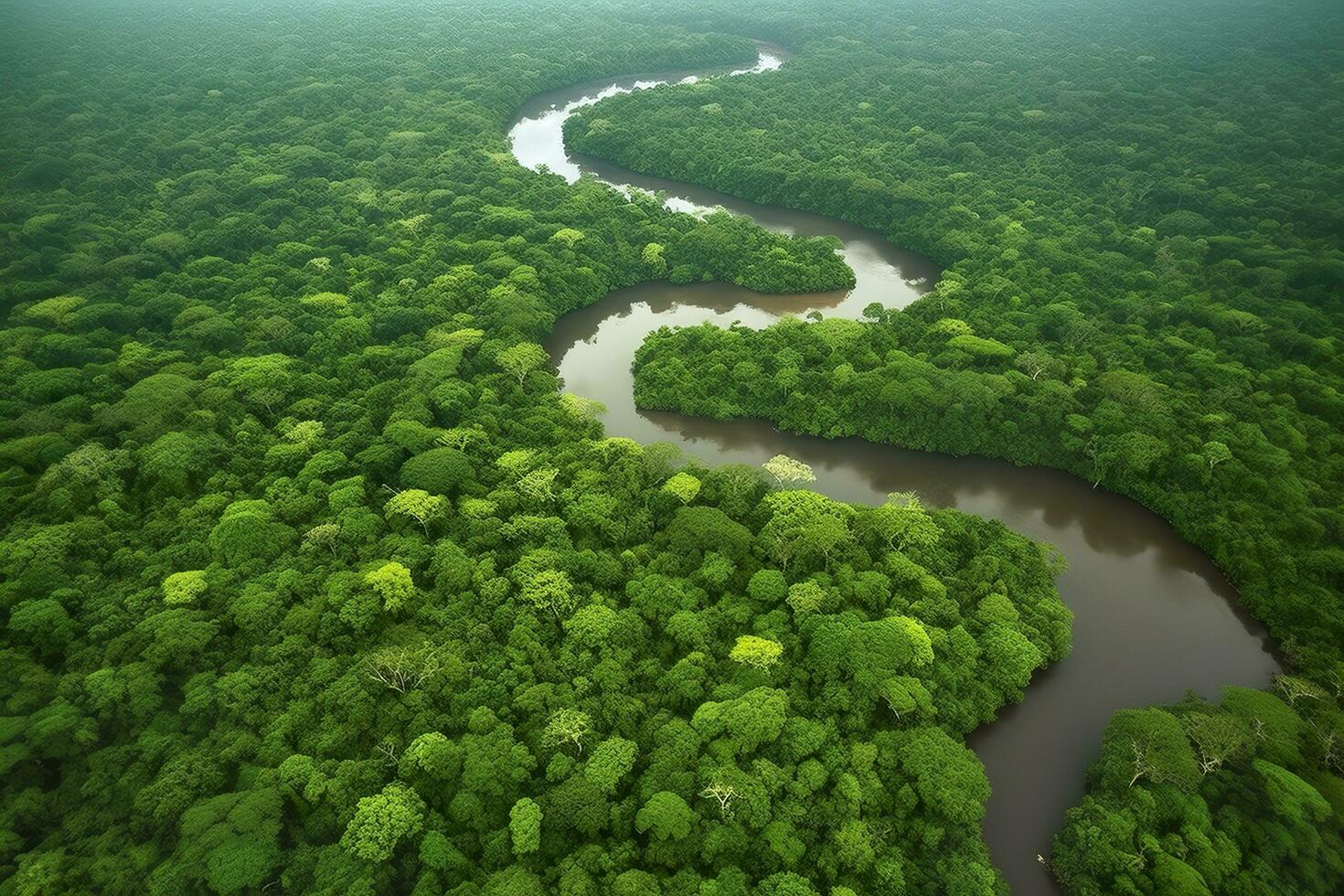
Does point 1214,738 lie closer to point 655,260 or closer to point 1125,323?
point 1125,323

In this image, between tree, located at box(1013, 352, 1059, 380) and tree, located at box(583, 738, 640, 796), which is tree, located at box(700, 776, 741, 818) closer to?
tree, located at box(583, 738, 640, 796)

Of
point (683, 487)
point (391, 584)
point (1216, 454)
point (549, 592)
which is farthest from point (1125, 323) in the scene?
point (391, 584)

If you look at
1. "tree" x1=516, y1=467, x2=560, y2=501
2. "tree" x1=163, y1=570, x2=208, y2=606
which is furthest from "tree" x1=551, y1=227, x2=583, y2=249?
"tree" x1=163, y1=570, x2=208, y2=606

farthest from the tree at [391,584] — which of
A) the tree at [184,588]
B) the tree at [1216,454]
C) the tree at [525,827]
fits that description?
the tree at [1216,454]

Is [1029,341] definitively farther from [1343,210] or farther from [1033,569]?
[1343,210]

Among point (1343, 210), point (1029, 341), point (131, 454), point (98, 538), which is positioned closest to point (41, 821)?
point (98, 538)

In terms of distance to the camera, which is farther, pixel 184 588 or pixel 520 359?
pixel 520 359
